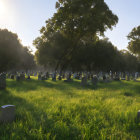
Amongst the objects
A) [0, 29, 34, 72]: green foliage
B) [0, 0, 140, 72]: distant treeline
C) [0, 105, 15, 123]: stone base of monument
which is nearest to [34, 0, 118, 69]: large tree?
[0, 0, 140, 72]: distant treeline

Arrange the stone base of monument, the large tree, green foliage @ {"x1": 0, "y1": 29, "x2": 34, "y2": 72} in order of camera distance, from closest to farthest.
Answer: the stone base of monument < the large tree < green foliage @ {"x1": 0, "y1": 29, "x2": 34, "y2": 72}

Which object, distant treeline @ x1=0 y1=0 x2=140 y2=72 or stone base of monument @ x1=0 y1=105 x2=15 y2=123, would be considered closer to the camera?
stone base of monument @ x1=0 y1=105 x2=15 y2=123

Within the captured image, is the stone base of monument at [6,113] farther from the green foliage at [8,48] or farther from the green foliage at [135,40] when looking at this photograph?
the green foliage at [8,48]

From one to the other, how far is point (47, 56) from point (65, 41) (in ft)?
22.1

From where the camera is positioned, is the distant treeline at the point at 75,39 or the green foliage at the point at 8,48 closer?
the distant treeline at the point at 75,39

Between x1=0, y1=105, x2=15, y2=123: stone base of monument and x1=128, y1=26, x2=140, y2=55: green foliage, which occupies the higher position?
x1=128, y1=26, x2=140, y2=55: green foliage

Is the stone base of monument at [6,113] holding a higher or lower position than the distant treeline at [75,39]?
lower

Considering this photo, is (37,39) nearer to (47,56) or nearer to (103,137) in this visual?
(47,56)

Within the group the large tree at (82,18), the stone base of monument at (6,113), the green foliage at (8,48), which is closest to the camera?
the stone base of monument at (6,113)

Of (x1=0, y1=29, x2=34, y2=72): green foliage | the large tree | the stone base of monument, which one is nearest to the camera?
the stone base of monument

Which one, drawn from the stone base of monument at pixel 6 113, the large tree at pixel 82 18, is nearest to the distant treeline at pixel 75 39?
the large tree at pixel 82 18

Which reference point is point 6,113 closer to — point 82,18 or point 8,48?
point 82,18

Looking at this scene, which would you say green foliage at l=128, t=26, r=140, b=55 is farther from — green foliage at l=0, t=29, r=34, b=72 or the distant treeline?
green foliage at l=0, t=29, r=34, b=72

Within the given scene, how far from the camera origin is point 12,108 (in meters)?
4.24
